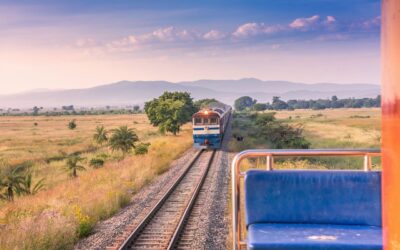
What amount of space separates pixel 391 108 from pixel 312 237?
252 centimetres

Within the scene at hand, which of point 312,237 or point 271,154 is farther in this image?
point 271,154

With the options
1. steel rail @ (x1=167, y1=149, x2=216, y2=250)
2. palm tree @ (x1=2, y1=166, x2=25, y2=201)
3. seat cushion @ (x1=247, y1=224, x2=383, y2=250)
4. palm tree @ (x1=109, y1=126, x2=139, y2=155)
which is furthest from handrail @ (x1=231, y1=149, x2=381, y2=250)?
palm tree @ (x1=109, y1=126, x2=139, y2=155)

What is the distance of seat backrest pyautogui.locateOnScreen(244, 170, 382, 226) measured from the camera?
420 cm

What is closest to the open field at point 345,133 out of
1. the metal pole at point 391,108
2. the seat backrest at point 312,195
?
the metal pole at point 391,108

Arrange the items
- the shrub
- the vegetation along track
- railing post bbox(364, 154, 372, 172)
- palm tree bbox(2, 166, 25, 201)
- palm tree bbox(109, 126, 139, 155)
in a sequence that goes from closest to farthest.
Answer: railing post bbox(364, 154, 372, 172) → the vegetation along track → the shrub → palm tree bbox(2, 166, 25, 201) → palm tree bbox(109, 126, 139, 155)

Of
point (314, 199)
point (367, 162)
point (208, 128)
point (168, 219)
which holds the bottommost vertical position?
point (168, 219)

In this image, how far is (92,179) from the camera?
19.5 metres

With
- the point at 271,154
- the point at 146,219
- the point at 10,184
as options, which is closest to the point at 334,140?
the point at 10,184

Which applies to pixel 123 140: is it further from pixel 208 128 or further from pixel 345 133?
pixel 345 133

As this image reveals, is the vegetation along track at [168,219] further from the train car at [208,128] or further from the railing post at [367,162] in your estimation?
the train car at [208,128]

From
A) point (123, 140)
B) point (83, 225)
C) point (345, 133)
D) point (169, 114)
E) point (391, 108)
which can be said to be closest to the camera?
point (391, 108)

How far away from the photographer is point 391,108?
1.45 meters

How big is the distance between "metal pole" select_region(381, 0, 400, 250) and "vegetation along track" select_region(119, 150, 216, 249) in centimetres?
763

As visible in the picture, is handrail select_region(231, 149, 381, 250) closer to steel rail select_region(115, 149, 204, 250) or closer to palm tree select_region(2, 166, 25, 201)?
steel rail select_region(115, 149, 204, 250)
